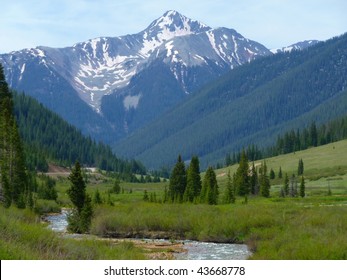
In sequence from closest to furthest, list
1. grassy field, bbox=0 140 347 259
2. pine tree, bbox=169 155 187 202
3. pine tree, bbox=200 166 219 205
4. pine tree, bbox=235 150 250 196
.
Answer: grassy field, bbox=0 140 347 259 → pine tree, bbox=200 166 219 205 → pine tree, bbox=169 155 187 202 → pine tree, bbox=235 150 250 196

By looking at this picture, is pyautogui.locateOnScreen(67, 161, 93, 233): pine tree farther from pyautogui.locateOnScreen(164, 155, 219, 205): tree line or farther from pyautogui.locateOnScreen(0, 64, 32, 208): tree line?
Result: pyautogui.locateOnScreen(164, 155, 219, 205): tree line

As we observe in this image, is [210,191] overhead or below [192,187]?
below

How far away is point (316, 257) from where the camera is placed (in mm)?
27797

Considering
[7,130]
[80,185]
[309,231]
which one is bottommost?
[309,231]

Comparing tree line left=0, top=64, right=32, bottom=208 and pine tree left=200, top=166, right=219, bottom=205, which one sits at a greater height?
tree line left=0, top=64, right=32, bottom=208

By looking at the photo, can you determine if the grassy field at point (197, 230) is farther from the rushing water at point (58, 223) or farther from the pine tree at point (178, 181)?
the pine tree at point (178, 181)

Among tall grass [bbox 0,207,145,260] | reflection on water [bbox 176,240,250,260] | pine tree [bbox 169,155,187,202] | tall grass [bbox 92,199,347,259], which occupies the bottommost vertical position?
reflection on water [bbox 176,240,250,260]

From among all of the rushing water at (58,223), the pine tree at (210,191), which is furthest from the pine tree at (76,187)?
the pine tree at (210,191)

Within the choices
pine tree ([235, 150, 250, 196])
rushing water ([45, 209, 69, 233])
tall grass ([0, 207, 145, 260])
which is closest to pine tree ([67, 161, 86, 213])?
rushing water ([45, 209, 69, 233])

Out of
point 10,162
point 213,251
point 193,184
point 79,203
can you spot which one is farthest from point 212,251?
point 193,184

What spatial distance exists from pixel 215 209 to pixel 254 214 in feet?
33.3

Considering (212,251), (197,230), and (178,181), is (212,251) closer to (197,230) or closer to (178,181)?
(197,230)
